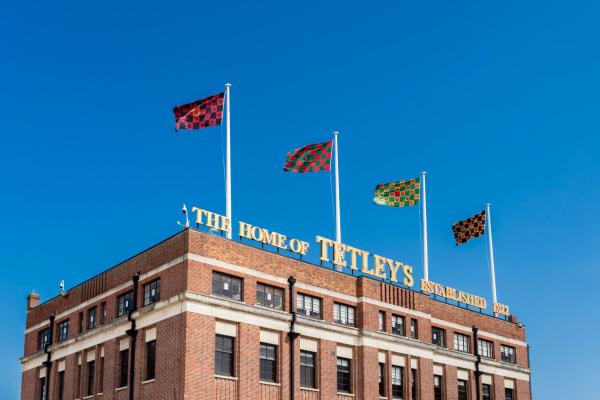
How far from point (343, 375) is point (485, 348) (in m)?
17.8

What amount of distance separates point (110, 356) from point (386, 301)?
19.5 m

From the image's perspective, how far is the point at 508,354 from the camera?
75688mm

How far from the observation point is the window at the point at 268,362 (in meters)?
55.3

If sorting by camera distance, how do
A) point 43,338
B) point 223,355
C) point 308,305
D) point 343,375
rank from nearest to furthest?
point 223,355
point 308,305
point 343,375
point 43,338

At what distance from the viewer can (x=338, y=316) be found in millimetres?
60875

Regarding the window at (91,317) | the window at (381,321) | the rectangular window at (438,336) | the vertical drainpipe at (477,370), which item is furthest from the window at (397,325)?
the window at (91,317)

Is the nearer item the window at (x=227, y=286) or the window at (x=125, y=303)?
the window at (x=227, y=286)

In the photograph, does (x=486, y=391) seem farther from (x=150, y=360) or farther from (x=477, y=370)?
(x=150, y=360)

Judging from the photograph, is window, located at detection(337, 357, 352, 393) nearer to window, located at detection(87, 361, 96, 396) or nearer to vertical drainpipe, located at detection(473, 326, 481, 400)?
vertical drainpipe, located at detection(473, 326, 481, 400)

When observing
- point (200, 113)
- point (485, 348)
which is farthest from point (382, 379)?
point (200, 113)

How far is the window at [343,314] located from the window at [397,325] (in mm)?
3963

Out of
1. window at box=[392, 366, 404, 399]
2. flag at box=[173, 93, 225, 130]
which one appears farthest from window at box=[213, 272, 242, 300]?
window at box=[392, 366, 404, 399]

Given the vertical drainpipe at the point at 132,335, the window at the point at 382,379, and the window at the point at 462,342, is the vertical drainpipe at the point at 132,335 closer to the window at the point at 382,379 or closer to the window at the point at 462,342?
the window at the point at 382,379

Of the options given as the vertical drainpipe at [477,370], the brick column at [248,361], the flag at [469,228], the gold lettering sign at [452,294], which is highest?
the flag at [469,228]
